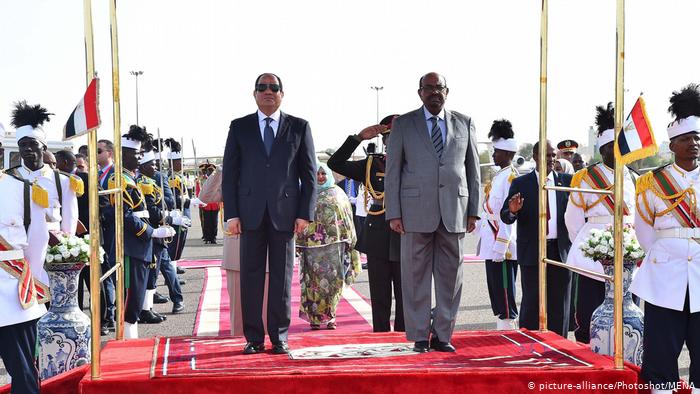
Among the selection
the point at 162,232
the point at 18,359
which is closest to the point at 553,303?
the point at 162,232

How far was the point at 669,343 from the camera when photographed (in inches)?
222

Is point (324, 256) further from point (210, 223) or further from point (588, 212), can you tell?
point (210, 223)

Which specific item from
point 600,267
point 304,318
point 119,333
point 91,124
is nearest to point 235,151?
point 91,124

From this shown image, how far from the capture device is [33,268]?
607 cm

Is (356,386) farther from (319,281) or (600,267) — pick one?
(319,281)

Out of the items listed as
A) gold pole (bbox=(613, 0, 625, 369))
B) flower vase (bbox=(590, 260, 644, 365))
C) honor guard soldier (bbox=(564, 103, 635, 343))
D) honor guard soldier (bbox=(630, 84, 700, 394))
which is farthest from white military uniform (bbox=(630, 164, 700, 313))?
honor guard soldier (bbox=(564, 103, 635, 343))

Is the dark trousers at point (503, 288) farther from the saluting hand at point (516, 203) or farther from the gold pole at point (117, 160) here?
the gold pole at point (117, 160)

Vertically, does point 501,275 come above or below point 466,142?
below

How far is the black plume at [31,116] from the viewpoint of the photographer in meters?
6.99

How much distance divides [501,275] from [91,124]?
516cm

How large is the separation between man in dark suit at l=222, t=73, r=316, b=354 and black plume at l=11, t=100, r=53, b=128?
1626mm

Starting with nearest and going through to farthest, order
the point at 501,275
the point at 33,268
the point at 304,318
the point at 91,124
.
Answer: the point at 91,124, the point at 33,268, the point at 501,275, the point at 304,318

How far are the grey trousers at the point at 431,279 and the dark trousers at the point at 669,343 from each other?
4.49 feet

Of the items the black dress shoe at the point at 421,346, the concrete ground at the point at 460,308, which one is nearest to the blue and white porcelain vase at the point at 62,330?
the concrete ground at the point at 460,308
